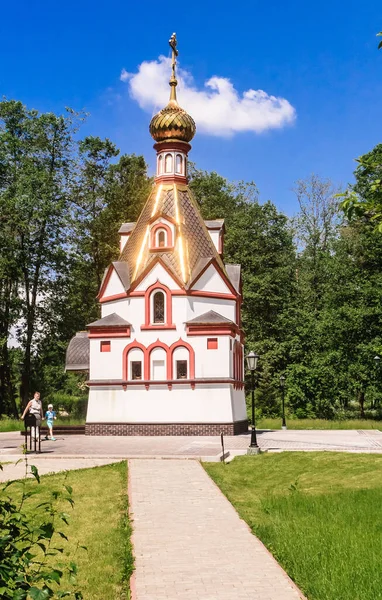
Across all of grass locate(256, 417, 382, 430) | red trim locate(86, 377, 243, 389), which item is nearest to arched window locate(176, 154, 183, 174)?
red trim locate(86, 377, 243, 389)

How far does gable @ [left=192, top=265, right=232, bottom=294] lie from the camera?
26656mm

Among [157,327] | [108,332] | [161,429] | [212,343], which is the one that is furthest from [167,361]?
[108,332]

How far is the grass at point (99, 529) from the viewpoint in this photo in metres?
6.21

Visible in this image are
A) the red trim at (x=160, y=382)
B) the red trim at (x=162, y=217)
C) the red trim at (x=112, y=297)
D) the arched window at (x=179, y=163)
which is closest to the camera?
the red trim at (x=160, y=382)

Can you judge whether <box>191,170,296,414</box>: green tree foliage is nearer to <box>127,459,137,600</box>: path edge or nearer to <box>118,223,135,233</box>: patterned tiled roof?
<box>118,223,135,233</box>: patterned tiled roof

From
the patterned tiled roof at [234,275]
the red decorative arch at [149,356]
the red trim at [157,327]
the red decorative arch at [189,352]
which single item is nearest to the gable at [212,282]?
the patterned tiled roof at [234,275]

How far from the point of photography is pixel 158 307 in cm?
2672

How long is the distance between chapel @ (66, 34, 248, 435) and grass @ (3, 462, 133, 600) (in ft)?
36.6

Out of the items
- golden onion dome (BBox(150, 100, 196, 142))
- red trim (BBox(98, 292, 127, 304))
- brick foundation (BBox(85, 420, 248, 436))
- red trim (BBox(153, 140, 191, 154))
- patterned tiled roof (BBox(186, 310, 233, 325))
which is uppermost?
golden onion dome (BBox(150, 100, 196, 142))

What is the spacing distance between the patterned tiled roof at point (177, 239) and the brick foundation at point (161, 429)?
217 inches

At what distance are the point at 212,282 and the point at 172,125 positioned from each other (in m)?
7.73

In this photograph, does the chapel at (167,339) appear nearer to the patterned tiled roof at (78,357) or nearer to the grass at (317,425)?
the patterned tiled roof at (78,357)

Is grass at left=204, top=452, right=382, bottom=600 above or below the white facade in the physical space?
below

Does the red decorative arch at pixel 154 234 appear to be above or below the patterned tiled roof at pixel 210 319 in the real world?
above
